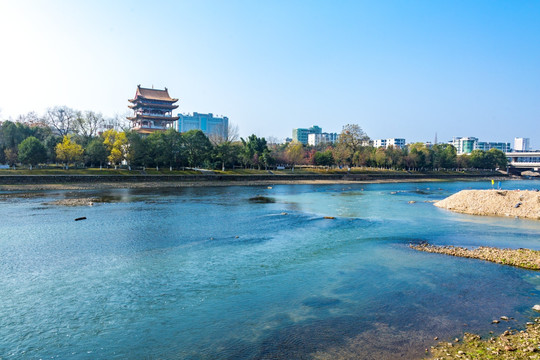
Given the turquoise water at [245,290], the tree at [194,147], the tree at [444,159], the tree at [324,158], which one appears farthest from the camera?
the tree at [444,159]

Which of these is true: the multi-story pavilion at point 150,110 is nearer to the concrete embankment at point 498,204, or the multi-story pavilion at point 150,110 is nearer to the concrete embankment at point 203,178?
the concrete embankment at point 203,178

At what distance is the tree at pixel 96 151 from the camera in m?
54.5

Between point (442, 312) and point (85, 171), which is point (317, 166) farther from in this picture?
point (442, 312)

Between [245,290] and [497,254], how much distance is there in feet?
36.8

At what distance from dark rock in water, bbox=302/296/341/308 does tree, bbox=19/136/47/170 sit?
4954 centimetres

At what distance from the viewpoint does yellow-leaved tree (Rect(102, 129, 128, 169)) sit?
2148 inches

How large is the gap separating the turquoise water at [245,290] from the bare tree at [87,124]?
43431 millimetres

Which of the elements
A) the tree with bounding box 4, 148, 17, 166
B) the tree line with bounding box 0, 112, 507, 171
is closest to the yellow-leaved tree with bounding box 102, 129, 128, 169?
the tree line with bounding box 0, 112, 507, 171

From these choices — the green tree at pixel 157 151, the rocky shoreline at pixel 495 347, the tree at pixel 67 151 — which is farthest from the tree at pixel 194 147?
the rocky shoreline at pixel 495 347

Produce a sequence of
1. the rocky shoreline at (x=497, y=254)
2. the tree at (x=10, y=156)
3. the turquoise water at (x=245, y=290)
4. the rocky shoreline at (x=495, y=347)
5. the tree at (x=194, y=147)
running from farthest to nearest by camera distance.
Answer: the tree at (x=194, y=147) → the tree at (x=10, y=156) → the rocky shoreline at (x=497, y=254) → the turquoise water at (x=245, y=290) → the rocky shoreline at (x=495, y=347)

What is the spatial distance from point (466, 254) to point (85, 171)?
1970 inches

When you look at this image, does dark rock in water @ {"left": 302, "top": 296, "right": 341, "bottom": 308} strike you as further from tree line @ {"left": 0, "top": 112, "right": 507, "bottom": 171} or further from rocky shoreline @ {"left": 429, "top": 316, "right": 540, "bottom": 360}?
tree line @ {"left": 0, "top": 112, "right": 507, "bottom": 171}

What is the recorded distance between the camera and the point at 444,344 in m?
8.34

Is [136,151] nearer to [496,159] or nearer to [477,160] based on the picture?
[477,160]
